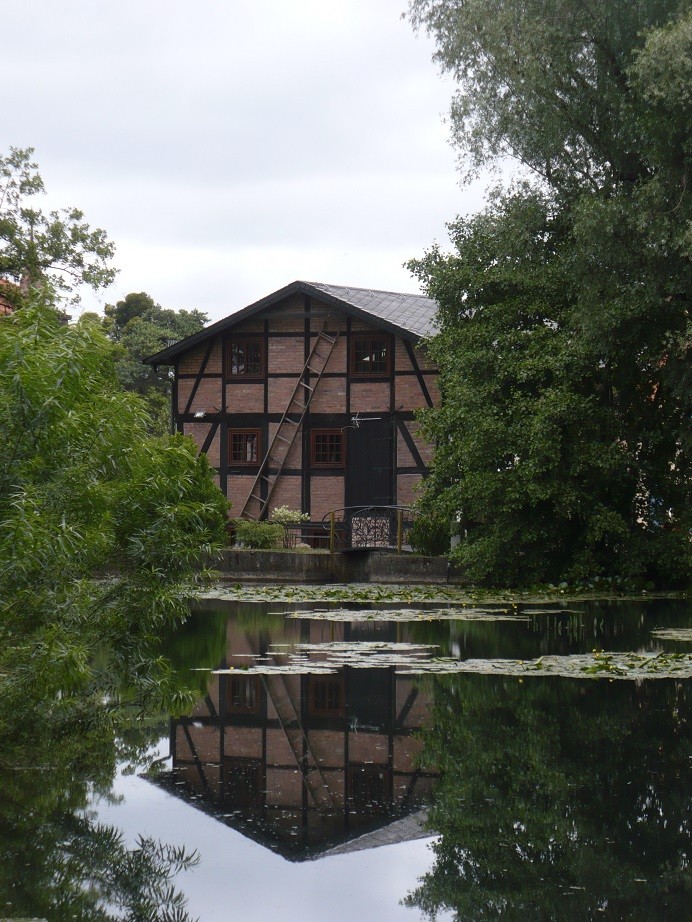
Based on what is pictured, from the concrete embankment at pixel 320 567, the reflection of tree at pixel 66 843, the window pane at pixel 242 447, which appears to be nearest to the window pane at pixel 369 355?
the window pane at pixel 242 447

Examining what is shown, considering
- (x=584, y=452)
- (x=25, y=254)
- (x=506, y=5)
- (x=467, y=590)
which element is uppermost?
(x=506, y=5)

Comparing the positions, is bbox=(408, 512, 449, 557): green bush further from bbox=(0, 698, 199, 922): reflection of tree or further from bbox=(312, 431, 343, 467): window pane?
bbox=(0, 698, 199, 922): reflection of tree

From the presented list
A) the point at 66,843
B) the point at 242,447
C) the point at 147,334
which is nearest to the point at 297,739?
the point at 66,843

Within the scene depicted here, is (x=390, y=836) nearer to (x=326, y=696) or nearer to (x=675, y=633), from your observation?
(x=326, y=696)

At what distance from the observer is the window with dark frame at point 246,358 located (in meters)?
36.2

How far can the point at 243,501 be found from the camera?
36.1 m

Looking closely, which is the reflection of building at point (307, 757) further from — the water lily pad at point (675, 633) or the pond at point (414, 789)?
the water lily pad at point (675, 633)

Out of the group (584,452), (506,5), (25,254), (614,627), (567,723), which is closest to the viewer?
(567,723)

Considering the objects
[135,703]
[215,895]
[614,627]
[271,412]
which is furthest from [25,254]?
[215,895]

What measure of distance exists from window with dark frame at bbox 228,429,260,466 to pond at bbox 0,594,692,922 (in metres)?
22.9

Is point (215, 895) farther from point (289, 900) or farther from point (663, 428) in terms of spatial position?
point (663, 428)

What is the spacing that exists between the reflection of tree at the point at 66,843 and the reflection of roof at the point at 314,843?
44cm

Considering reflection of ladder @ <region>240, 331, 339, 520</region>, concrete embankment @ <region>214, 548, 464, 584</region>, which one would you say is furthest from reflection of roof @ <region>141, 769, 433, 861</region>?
reflection of ladder @ <region>240, 331, 339, 520</region>

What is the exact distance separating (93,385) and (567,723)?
12.7ft
